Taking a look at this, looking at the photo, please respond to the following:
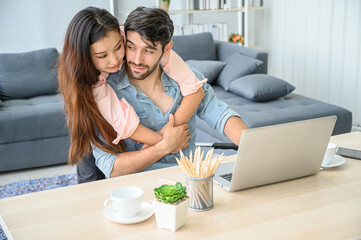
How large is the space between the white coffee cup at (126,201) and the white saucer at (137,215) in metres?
0.01

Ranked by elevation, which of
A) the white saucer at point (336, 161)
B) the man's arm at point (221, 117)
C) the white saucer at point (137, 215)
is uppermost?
the man's arm at point (221, 117)

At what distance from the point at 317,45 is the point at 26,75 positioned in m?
2.93

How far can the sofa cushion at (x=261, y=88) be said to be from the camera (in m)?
3.75

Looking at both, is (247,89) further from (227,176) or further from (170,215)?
(170,215)

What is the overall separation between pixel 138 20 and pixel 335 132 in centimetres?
222

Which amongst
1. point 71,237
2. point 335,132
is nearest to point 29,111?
point 335,132

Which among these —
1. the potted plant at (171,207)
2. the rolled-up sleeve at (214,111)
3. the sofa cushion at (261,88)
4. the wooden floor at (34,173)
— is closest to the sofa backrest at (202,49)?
the sofa cushion at (261,88)

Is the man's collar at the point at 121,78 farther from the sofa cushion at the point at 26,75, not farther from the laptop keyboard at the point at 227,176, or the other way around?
the sofa cushion at the point at 26,75

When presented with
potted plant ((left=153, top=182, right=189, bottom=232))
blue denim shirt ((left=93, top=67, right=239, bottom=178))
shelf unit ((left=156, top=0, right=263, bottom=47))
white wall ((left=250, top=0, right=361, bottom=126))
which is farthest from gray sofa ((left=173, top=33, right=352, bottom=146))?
potted plant ((left=153, top=182, right=189, bottom=232))

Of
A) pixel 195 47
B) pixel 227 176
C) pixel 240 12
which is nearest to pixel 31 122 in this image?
pixel 195 47

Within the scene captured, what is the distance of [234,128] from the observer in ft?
6.19

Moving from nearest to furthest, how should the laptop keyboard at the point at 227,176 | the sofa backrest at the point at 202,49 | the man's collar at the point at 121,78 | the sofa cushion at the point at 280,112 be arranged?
the laptop keyboard at the point at 227,176
the man's collar at the point at 121,78
the sofa cushion at the point at 280,112
the sofa backrest at the point at 202,49

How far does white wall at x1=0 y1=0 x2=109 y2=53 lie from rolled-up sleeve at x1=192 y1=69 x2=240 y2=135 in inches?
139

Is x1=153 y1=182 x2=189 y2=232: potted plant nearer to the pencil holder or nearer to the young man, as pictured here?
the pencil holder
